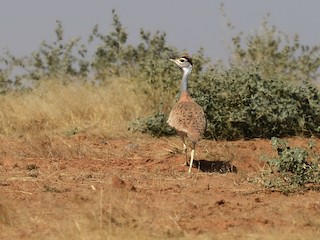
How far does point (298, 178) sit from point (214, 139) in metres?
4.49

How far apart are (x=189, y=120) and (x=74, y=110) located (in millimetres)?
4929

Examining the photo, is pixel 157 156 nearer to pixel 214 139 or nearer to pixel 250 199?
pixel 214 139

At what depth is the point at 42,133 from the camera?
44.4ft

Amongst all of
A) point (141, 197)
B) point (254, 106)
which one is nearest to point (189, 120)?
point (254, 106)

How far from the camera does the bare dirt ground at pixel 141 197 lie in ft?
21.0

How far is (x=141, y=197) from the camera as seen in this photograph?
7594 mm

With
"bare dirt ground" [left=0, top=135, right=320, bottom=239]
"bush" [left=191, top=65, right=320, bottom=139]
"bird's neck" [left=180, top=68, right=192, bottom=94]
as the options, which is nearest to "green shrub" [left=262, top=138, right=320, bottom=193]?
"bare dirt ground" [left=0, top=135, right=320, bottom=239]

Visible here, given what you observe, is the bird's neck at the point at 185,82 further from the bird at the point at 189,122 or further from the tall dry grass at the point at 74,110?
the tall dry grass at the point at 74,110

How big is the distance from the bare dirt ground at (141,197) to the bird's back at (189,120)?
506mm

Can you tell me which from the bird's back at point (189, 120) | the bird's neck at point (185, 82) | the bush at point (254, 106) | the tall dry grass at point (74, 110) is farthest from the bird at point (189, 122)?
the tall dry grass at point (74, 110)

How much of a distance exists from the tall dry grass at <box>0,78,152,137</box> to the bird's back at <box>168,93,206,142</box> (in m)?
3.00

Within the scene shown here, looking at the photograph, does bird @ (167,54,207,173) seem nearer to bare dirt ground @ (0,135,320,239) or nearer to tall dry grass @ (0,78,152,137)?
bare dirt ground @ (0,135,320,239)

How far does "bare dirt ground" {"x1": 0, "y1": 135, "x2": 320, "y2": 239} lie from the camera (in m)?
6.39

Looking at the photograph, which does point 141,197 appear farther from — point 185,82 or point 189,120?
point 185,82
